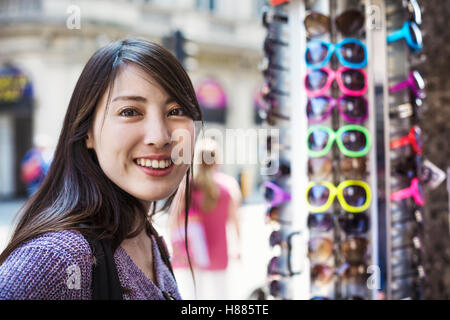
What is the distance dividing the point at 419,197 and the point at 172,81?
1.00 m

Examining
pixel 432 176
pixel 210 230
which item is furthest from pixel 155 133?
pixel 210 230

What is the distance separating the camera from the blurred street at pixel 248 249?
4.26 meters

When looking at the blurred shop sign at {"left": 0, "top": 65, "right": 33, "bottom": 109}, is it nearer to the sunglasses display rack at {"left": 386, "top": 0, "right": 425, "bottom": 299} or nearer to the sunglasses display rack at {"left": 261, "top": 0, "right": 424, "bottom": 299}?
the sunglasses display rack at {"left": 261, "top": 0, "right": 424, "bottom": 299}

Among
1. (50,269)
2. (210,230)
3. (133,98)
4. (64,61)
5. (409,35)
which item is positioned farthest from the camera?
(64,61)

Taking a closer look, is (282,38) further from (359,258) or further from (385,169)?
(359,258)

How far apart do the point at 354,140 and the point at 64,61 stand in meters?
9.13

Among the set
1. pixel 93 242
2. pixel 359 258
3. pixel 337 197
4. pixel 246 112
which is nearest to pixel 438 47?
pixel 337 197

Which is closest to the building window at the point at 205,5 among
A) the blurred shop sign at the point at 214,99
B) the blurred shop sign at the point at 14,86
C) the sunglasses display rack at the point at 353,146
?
the blurred shop sign at the point at 214,99

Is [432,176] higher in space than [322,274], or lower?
higher

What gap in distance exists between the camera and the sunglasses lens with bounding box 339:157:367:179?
157 cm

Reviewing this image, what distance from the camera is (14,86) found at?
11.4 meters

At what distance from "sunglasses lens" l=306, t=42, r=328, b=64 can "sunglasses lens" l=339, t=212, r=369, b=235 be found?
1.69 ft

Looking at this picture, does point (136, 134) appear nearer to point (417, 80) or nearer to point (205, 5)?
point (417, 80)

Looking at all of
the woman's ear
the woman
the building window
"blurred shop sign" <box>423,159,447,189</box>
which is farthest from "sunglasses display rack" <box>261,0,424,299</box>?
the building window
